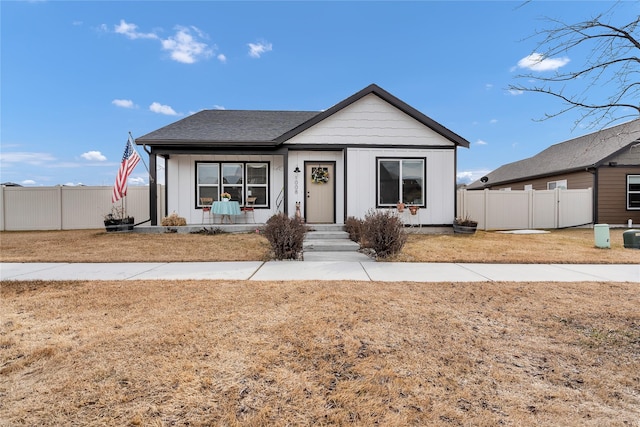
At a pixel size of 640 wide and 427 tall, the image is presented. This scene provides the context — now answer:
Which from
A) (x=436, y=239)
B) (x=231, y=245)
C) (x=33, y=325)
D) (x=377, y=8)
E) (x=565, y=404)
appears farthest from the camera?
(x=377, y=8)

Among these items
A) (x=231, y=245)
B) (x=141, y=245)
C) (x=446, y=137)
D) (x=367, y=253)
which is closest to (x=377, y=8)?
(x=446, y=137)

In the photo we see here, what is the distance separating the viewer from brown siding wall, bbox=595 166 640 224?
15047mm

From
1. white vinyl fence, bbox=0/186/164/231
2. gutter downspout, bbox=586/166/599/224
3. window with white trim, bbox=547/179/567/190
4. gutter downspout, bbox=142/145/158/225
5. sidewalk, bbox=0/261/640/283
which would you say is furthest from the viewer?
window with white trim, bbox=547/179/567/190

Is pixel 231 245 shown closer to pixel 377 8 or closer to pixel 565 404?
pixel 565 404

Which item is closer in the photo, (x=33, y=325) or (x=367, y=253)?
(x=33, y=325)

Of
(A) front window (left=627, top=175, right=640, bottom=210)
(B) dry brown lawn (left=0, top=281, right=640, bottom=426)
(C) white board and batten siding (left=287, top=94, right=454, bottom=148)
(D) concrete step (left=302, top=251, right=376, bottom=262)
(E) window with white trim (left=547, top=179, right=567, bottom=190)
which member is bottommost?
(B) dry brown lawn (left=0, top=281, right=640, bottom=426)

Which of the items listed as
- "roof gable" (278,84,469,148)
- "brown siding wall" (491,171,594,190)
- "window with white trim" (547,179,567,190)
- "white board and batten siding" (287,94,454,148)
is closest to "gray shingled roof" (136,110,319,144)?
"roof gable" (278,84,469,148)

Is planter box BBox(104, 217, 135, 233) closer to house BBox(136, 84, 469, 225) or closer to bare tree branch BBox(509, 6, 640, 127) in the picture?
house BBox(136, 84, 469, 225)

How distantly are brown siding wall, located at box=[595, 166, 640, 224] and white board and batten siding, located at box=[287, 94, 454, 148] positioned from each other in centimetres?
1134

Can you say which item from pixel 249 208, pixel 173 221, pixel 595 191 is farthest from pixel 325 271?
pixel 595 191

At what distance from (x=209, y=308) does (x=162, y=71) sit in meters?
14.6

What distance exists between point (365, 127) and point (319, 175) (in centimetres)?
250

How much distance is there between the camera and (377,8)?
10.7 m

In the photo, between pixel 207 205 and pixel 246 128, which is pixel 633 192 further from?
pixel 207 205
